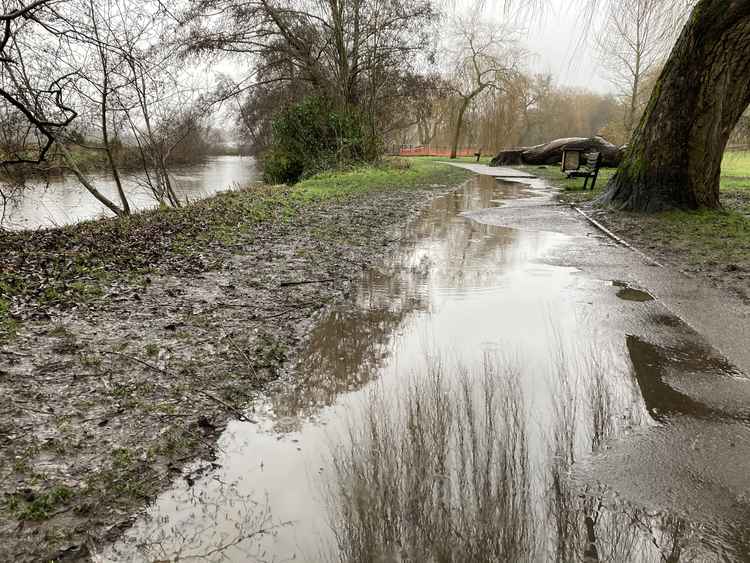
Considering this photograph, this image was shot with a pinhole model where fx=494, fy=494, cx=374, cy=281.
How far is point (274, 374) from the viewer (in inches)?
136

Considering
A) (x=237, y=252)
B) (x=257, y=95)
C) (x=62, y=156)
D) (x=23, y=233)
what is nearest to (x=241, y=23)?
(x=257, y=95)

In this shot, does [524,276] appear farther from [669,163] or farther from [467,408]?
[669,163]

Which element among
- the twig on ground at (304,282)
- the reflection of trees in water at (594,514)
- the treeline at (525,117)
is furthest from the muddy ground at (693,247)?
the treeline at (525,117)

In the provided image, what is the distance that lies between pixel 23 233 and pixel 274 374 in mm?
6893

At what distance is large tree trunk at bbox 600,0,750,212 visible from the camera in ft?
27.0

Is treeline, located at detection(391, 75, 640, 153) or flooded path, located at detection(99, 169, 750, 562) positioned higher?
treeline, located at detection(391, 75, 640, 153)

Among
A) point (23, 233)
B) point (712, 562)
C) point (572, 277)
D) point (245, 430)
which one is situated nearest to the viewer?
point (712, 562)

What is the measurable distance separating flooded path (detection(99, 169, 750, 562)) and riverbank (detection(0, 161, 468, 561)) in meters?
0.22

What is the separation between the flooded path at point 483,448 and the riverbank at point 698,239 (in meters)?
1.51

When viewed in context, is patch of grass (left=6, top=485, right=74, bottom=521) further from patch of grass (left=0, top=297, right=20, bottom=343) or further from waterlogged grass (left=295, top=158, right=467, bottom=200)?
waterlogged grass (left=295, top=158, right=467, bottom=200)

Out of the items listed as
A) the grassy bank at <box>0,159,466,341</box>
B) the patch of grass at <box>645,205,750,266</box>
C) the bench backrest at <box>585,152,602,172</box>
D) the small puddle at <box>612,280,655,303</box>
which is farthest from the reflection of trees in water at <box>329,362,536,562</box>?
the bench backrest at <box>585,152,602,172</box>

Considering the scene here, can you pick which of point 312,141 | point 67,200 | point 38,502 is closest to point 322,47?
point 312,141

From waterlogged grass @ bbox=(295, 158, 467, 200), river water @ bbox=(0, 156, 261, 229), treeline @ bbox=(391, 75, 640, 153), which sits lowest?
river water @ bbox=(0, 156, 261, 229)

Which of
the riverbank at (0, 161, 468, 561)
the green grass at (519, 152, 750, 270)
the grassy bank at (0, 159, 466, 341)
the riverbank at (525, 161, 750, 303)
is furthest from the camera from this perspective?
the green grass at (519, 152, 750, 270)
